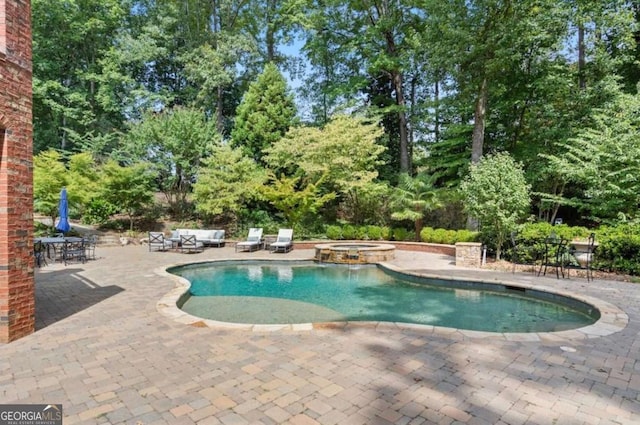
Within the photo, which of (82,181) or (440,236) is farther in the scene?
(82,181)

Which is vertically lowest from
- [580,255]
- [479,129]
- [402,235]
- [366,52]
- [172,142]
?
[580,255]

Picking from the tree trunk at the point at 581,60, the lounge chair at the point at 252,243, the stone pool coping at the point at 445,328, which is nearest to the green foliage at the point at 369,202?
the lounge chair at the point at 252,243

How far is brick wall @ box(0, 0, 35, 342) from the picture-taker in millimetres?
4129

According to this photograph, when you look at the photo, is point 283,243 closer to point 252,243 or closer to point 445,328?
point 252,243

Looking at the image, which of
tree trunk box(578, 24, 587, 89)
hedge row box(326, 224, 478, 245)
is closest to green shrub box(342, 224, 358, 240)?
hedge row box(326, 224, 478, 245)

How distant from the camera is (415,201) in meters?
14.4

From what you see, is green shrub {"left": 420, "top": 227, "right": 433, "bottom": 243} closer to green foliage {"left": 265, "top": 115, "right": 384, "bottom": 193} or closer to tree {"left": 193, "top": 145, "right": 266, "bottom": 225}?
green foliage {"left": 265, "top": 115, "right": 384, "bottom": 193}

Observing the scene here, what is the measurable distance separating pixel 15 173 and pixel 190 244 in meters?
9.83

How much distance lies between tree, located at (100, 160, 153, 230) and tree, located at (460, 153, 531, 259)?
1512 cm

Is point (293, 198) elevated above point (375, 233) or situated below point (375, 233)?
above

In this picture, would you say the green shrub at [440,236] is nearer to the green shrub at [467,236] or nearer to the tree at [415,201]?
the green shrub at [467,236]

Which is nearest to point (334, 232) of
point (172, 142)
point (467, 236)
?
point (467, 236)

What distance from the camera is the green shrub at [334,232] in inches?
620

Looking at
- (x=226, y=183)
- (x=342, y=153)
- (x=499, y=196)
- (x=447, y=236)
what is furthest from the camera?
(x=226, y=183)
